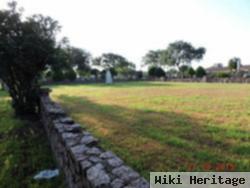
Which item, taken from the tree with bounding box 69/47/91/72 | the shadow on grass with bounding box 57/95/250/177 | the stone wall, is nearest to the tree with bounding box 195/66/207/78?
the tree with bounding box 69/47/91/72

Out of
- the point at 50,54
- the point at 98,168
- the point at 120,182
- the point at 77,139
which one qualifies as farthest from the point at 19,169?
the point at 50,54

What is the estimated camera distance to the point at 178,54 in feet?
203

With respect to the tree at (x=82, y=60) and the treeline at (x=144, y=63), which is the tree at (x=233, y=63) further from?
the tree at (x=82, y=60)

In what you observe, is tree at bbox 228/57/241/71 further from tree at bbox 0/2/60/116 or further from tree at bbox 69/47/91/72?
tree at bbox 0/2/60/116

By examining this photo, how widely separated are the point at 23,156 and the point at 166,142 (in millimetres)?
2706

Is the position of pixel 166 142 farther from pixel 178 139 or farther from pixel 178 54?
pixel 178 54

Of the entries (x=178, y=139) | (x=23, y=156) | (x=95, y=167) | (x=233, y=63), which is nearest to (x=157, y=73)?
(x=233, y=63)

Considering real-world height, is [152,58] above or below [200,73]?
above

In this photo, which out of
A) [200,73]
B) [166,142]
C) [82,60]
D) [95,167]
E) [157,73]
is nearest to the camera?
[95,167]

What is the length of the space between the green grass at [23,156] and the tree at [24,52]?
1328mm

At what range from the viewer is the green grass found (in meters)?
3.71

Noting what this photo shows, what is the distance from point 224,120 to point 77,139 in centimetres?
453

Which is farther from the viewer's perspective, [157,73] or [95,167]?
[157,73]

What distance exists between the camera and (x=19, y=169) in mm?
4180
